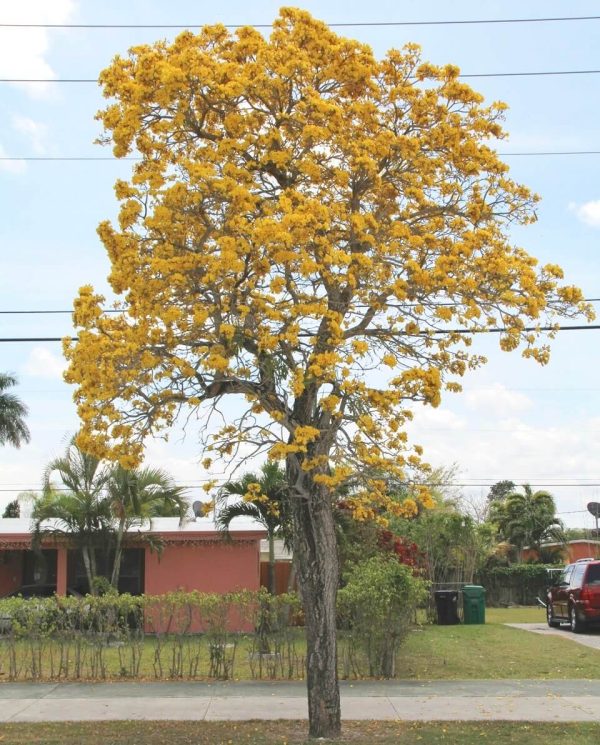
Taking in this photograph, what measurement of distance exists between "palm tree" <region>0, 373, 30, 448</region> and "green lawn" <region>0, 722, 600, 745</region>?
2314 cm

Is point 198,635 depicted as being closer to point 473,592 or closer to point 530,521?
point 473,592

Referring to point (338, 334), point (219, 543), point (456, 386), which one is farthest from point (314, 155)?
point (219, 543)

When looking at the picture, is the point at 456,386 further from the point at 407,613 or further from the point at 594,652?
the point at 594,652

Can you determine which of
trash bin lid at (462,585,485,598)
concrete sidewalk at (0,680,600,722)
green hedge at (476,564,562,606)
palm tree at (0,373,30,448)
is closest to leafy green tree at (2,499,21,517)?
palm tree at (0,373,30,448)

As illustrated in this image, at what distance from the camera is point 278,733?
940cm

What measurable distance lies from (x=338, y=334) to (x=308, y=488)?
5.77ft

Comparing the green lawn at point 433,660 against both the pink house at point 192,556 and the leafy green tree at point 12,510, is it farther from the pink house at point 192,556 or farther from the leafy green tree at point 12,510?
the leafy green tree at point 12,510

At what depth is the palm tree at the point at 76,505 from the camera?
802 inches

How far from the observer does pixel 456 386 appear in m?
9.69

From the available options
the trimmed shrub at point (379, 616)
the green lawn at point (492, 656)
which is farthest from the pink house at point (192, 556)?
the trimmed shrub at point (379, 616)

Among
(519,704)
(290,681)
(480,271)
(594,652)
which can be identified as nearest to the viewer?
(480,271)

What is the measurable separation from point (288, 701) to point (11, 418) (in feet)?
75.7

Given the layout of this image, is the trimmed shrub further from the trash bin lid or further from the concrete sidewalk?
the trash bin lid

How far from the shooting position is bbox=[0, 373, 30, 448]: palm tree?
105ft
